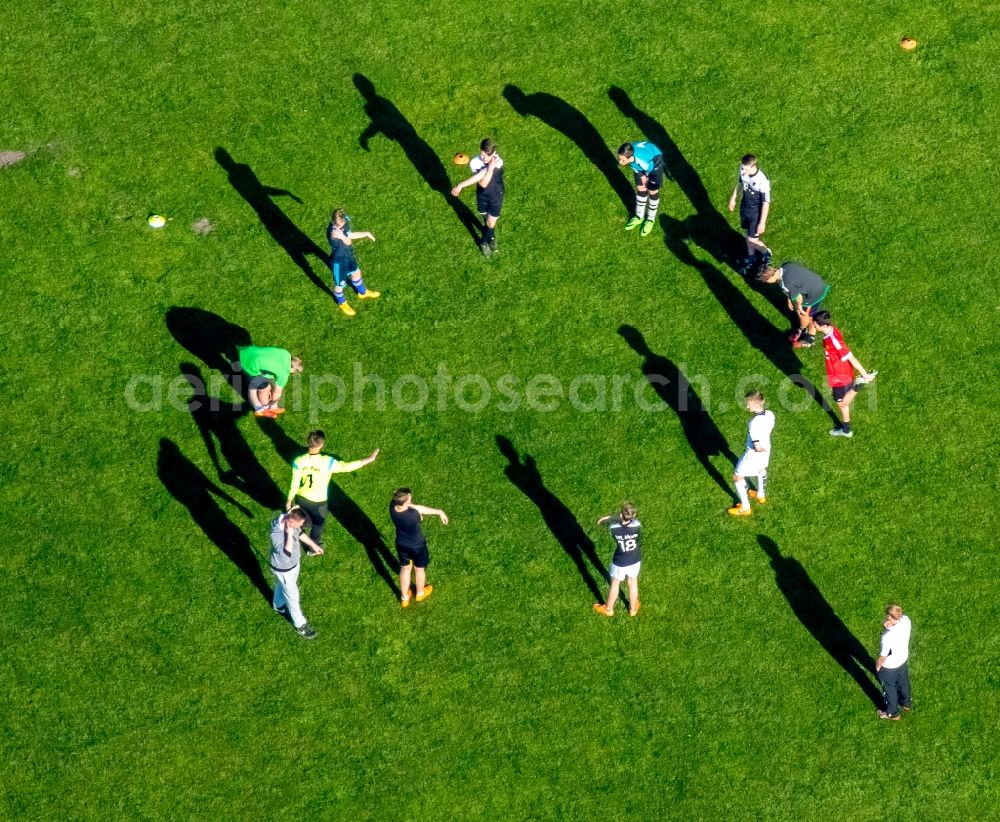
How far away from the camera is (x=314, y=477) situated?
52.6ft

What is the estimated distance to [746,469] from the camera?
1683cm

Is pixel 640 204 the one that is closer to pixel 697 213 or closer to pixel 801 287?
pixel 697 213

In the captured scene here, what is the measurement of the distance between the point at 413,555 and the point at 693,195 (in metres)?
8.29

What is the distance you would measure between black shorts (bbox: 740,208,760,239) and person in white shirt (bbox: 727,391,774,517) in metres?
3.26

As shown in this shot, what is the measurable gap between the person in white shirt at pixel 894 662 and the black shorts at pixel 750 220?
258 inches

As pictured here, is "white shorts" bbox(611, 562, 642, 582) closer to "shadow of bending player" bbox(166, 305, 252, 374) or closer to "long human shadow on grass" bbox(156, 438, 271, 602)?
"long human shadow on grass" bbox(156, 438, 271, 602)

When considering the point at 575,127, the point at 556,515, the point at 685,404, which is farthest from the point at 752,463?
the point at 575,127

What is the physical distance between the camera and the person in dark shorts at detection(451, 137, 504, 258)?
18.1 metres

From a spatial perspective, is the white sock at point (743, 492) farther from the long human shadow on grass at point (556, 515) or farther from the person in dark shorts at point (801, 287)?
the person in dark shorts at point (801, 287)

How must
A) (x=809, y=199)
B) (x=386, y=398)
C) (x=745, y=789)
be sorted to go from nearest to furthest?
(x=745, y=789) → (x=386, y=398) → (x=809, y=199)

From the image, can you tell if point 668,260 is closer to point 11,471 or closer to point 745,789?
point 745,789

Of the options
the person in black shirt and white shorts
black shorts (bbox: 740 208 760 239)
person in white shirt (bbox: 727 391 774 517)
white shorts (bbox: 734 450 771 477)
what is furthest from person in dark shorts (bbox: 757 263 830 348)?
the person in black shirt and white shorts

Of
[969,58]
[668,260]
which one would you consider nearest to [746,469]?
[668,260]

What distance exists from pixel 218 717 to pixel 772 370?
9.85 metres
